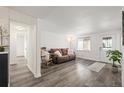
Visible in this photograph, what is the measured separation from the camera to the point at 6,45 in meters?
2.43

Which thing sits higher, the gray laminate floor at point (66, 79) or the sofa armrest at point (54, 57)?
the sofa armrest at point (54, 57)

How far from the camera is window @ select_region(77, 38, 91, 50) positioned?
7.51 meters

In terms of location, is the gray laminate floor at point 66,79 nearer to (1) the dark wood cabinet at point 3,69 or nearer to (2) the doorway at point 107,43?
(1) the dark wood cabinet at point 3,69

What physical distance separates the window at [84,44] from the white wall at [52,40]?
4.25ft

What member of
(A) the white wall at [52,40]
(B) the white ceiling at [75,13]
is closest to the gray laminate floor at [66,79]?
(B) the white ceiling at [75,13]

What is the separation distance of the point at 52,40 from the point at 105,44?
13.1ft

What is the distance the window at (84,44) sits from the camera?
296 inches

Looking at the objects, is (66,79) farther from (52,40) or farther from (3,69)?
(52,40)

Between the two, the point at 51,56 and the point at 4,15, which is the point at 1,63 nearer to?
the point at 4,15

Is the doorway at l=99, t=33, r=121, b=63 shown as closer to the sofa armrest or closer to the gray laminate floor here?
the gray laminate floor

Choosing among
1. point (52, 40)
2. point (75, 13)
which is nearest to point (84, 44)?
point (52, 40)

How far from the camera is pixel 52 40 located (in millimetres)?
7000

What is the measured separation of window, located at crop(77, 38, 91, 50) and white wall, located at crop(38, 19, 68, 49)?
1.30m

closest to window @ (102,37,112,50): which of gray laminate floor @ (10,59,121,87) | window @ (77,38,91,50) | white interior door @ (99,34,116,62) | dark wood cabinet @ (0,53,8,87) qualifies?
white interior door @ (99,34,116,62)
